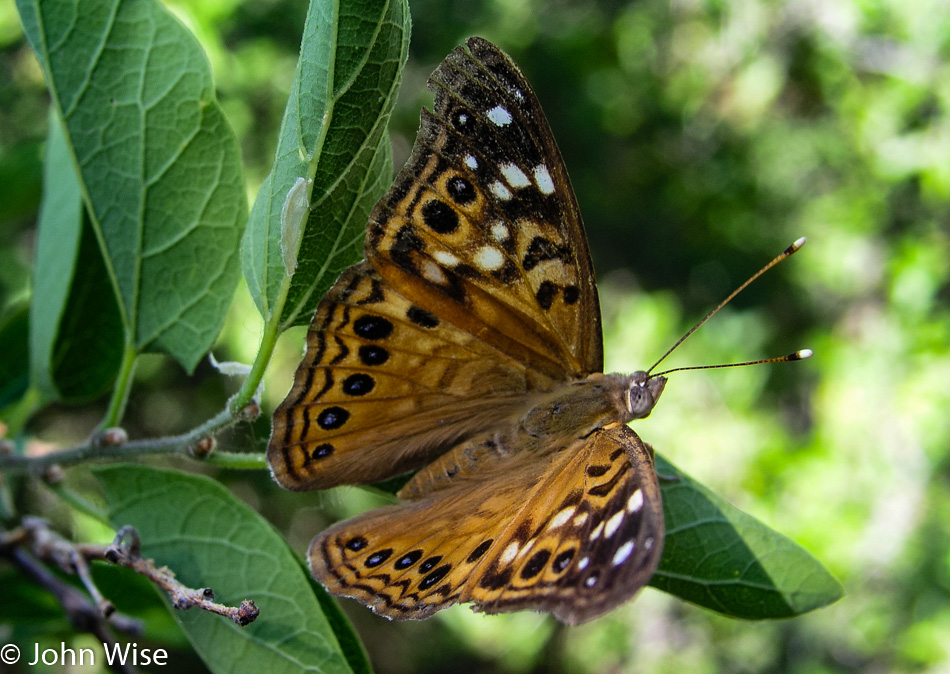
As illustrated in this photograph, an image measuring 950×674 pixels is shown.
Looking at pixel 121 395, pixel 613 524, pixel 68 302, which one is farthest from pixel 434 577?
pixel 68 302

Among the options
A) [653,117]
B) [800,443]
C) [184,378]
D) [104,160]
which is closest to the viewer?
[104,160]

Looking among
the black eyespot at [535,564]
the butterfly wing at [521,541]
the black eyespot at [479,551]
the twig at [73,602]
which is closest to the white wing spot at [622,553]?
the butterfly wing at [521,541]

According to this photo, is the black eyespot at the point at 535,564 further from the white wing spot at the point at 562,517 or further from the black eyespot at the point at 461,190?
the black eyespot at the point at 461,190

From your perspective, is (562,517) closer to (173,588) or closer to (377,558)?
(377,558)

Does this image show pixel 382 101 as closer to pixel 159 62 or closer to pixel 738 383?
pixel 159 62

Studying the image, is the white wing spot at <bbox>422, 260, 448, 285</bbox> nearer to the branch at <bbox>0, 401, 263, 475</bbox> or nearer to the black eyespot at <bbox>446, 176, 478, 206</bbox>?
the black eyespot at <bbox>446, 176, 478, 206</bbox>

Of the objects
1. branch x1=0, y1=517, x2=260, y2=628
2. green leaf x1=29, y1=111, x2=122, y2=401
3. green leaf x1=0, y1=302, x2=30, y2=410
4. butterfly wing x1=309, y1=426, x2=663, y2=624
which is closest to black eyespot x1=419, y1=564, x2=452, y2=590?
butterfly wing x1=309, y1=426, x2=663, y2=624

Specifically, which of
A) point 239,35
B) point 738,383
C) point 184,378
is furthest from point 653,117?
point 184,378
